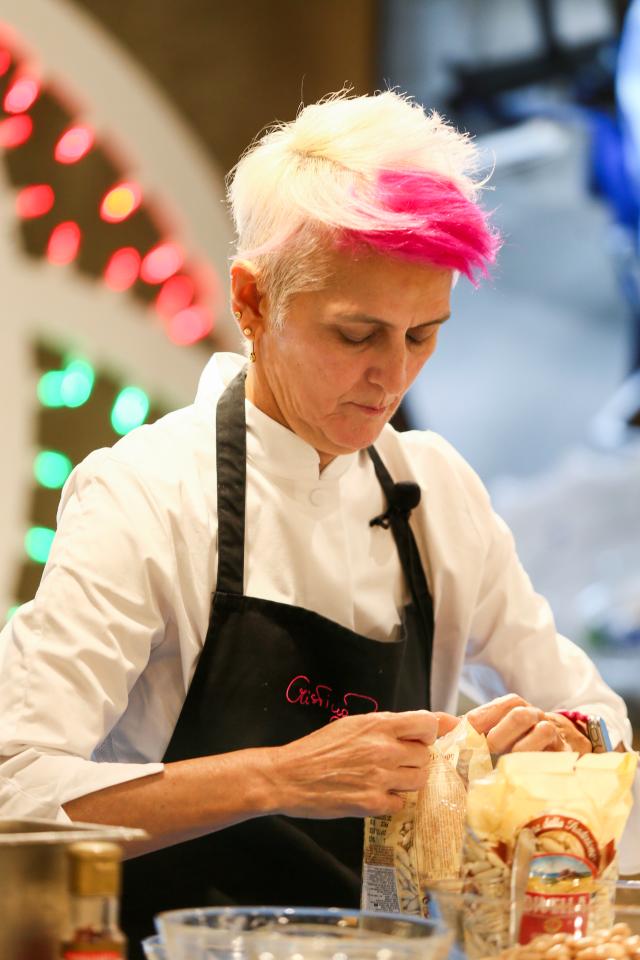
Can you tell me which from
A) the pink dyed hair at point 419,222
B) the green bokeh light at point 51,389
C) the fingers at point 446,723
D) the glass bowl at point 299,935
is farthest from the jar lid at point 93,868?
the green bokeh light at point 51,389

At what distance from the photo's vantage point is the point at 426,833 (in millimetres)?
1310

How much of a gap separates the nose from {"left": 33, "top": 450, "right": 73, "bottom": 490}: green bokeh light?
187cm

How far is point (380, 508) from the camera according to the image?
1.77 meters

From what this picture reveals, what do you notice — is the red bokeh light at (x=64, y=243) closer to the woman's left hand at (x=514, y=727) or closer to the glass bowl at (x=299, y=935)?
the woman's left hand at (x=514, y=727)

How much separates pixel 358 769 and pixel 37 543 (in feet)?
6.61

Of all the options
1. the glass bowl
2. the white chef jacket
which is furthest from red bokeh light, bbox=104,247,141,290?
the glass bowl

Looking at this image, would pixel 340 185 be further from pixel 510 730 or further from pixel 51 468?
pixel 51 468

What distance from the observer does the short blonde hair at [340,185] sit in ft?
4.86

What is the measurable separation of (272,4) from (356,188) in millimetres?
2171

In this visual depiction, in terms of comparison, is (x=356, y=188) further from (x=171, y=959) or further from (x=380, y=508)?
(x=171, y=959)

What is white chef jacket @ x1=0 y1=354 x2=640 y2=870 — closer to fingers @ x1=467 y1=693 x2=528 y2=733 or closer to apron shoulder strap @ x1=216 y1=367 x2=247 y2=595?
apron shoulder strap @ x1=216 y1=367 x2=247 y2=595

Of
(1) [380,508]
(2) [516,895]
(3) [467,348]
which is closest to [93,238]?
Result: (3) [467,348]

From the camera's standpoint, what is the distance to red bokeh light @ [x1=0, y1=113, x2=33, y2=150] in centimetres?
325

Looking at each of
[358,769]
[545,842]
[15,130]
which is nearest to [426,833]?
[358,769]
